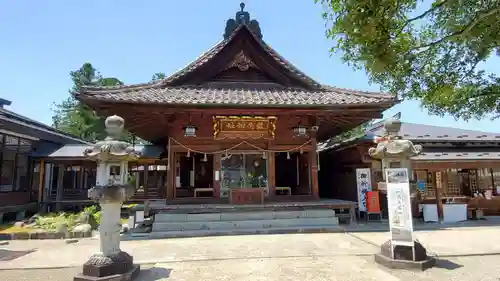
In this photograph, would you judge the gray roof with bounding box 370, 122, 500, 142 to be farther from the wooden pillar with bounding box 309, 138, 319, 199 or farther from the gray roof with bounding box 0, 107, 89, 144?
the gray roof with bounding box 0, 107, 89, 144

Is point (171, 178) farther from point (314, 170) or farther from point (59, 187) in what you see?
point (59, 187)

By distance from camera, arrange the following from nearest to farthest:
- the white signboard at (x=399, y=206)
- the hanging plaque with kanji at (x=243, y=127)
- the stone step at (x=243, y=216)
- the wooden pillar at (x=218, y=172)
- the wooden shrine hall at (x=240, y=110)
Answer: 1. the white signboard at (x=399, y=206)
2. the stone step at (x=243, y=216)
3. the wooden shrine hall at (x=240, y=110)
4. the hanging plaque with kanji at (x=243, y=127)
5. the wooden pillar at (x=218, y=172)

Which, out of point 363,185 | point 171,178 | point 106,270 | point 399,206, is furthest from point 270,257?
point 363,185

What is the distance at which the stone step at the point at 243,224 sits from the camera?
9.70 metres

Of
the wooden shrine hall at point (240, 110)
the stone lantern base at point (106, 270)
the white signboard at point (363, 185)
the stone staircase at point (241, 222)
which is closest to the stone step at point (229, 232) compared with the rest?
the stone staircase at point (241, 222)

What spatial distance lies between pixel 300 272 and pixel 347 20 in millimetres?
4348

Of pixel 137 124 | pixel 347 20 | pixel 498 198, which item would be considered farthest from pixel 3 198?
pixel 498 198

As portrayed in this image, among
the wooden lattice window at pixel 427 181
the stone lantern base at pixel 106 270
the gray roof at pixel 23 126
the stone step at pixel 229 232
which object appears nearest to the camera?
the stone lantern base at pixel 106 270

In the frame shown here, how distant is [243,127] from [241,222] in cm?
344

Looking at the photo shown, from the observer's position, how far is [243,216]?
1037 cm

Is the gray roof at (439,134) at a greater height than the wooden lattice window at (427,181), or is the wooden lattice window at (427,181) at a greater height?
the gray roof at (439,134)

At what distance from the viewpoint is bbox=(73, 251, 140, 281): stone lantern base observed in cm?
508

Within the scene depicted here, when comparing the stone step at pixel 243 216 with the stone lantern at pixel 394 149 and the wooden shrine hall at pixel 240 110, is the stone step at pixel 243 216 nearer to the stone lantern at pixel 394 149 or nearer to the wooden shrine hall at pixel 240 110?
the wooden shrine hall at pixel 240 110

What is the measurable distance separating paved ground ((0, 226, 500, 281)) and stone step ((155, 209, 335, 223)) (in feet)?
4.29
